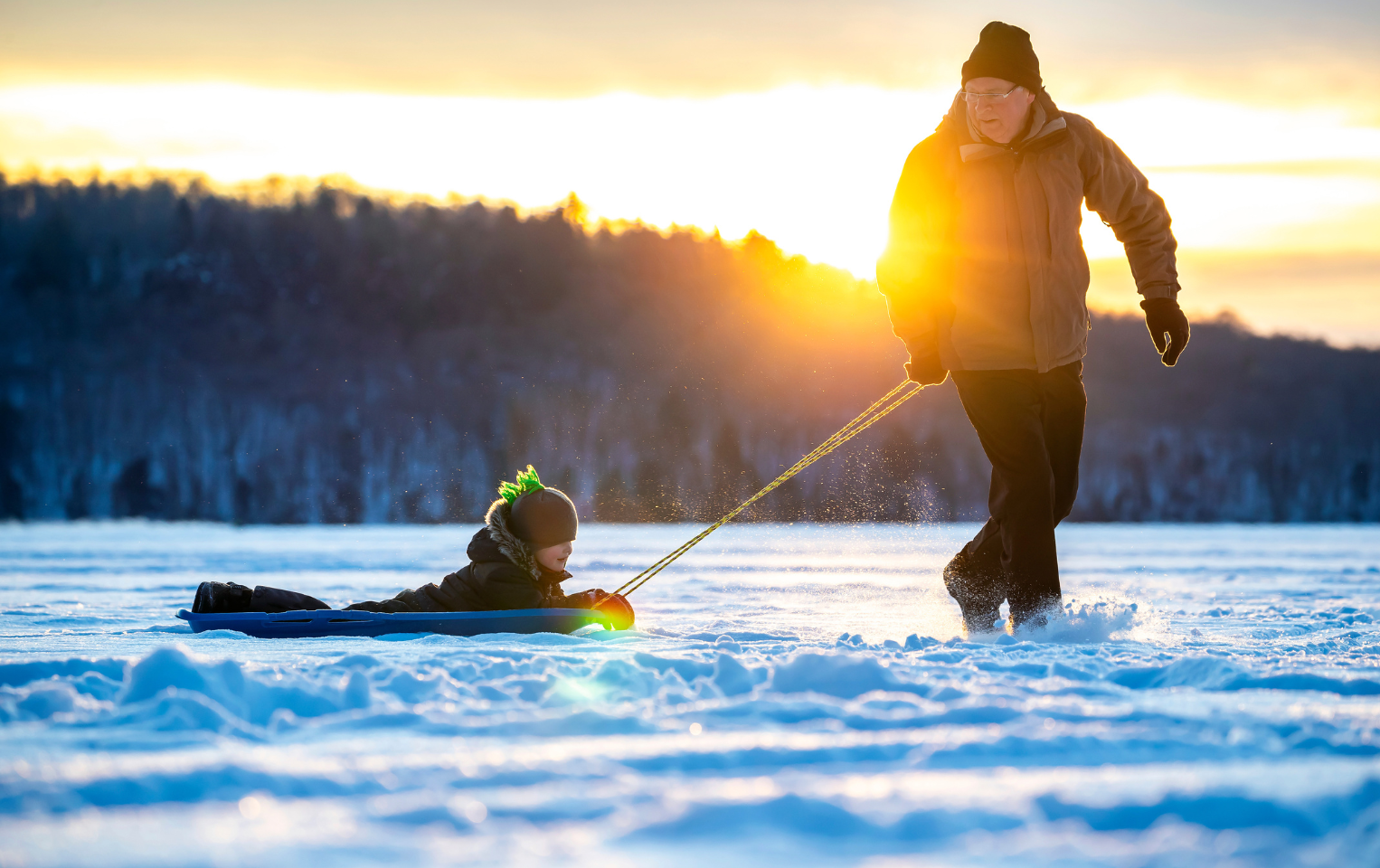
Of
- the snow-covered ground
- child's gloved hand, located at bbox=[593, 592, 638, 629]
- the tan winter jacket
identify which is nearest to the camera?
the snow-covered ground

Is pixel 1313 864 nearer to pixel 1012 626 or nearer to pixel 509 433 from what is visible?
pixel 1012 626

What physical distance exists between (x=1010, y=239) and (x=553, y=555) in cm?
193

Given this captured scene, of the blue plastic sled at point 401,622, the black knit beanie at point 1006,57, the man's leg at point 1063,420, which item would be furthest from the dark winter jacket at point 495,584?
the black knit beanie at point 1006,57

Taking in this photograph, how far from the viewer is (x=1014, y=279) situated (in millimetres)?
3531

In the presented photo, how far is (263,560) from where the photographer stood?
11.1 metres

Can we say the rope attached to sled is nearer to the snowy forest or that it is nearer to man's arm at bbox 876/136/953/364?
man's arm at bbox 876/136/953/364

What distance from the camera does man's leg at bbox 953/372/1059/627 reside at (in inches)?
136

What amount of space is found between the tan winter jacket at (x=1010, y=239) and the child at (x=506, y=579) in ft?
Answer: 4.63

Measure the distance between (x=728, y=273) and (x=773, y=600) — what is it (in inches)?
3412

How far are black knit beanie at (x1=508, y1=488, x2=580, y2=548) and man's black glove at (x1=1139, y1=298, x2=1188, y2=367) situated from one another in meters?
2.14

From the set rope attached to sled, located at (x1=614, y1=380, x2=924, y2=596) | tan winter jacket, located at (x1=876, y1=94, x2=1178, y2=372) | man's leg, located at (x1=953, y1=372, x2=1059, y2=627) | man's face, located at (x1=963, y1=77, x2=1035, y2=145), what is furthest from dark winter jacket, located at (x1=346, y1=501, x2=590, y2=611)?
man's face, located at (x1=963, y1=77, x2=1035, y2=145)

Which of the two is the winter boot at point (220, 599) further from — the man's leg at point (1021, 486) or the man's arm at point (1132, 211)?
the man's arm at point (1132, 211)

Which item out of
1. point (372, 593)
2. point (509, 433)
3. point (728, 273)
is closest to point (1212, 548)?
point (372, 593)

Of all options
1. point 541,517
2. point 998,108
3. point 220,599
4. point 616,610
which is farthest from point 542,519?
point 998,108
